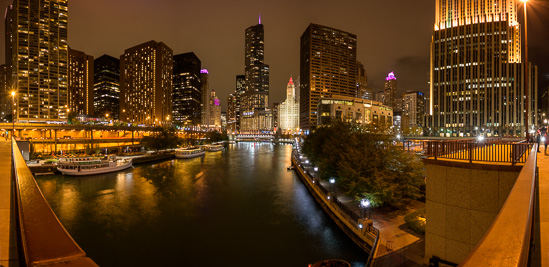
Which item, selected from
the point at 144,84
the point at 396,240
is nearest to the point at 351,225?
the point at 396,240

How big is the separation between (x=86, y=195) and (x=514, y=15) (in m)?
165

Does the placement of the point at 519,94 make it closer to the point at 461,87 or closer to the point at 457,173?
the point at 461,87

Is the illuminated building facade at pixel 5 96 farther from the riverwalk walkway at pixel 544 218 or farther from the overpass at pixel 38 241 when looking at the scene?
the riverwalk walkway at pixel 544 218

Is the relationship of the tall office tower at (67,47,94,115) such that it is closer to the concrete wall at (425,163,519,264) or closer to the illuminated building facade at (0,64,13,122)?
the illuminated building facade at (0,64,13,122)

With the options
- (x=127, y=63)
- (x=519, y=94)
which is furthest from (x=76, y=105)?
(x=519, y=94)

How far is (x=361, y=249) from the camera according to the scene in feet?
59.7

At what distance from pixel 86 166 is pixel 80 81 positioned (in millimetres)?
179301

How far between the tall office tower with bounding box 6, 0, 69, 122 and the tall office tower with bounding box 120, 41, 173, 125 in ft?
196

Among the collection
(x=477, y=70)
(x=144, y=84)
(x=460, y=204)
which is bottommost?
(x=460, y=204)

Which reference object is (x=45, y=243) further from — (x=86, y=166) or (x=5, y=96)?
(x=5, y=96)

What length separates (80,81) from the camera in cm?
18750

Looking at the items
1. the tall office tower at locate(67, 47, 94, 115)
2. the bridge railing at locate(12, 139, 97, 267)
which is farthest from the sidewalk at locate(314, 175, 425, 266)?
the tall office tower at locate(67, 47, 94, 115)

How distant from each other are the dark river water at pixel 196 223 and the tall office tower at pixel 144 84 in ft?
508

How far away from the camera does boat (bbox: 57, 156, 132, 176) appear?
44062 millimetres
